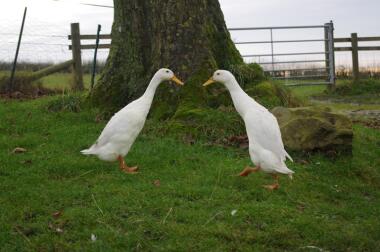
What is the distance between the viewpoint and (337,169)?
8039 millimetres

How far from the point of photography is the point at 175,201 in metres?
6.29

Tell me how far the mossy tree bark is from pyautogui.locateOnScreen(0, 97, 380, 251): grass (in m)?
1.23

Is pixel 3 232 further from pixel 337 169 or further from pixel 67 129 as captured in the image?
pixel 337 169

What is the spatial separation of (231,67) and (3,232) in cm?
565

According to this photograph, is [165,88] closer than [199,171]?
No

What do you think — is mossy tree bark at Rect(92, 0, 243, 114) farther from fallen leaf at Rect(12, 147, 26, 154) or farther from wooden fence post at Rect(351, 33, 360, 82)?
wooden fence post at Rect(351, 33, 360, 82)

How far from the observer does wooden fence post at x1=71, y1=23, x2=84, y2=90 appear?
15.7 meters

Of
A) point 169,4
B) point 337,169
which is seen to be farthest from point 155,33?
point 337,169

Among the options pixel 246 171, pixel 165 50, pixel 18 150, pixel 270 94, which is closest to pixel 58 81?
pixel 165 50

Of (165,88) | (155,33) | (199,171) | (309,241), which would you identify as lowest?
(309,241)

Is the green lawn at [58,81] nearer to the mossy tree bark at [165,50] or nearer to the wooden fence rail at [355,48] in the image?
the mossy tree bark at [165,50]

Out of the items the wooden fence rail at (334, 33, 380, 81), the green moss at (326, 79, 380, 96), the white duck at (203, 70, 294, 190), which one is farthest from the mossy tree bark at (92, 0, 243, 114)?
the wooden fence rail at (334, 33, 380, 81)

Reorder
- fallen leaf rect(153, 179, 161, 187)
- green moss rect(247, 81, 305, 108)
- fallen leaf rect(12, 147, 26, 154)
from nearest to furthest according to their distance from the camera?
fallen leaf rect(153, 179, 161, 187) < fallen leaf rect(12, 147, 26, 154) < green moss rect(247, 81, 305, 108)

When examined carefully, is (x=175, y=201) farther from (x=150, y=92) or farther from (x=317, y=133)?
(x=317, y=133)
